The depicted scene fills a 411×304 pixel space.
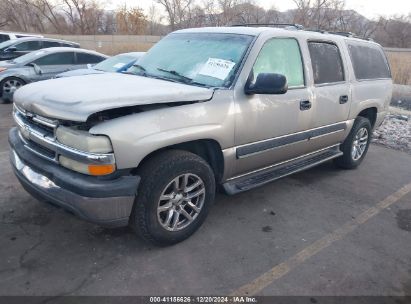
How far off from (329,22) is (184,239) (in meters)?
40.2

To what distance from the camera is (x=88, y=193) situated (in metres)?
2.67

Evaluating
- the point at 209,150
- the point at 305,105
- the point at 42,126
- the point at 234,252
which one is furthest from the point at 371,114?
the point at 42,126

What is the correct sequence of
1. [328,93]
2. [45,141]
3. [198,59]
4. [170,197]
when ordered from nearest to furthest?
[45,141], [170,197], [198,59], [328,93]

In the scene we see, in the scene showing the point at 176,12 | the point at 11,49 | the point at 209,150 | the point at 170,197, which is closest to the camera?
the point at 170,197

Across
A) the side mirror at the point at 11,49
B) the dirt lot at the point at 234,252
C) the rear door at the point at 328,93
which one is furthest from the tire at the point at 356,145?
the side mirror at the point at 11,49

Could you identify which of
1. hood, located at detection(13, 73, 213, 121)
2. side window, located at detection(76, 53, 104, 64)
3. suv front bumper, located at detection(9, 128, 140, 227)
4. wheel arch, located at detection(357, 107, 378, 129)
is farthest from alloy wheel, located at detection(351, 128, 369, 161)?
side window, located at detection(76, 53, 104, 64)

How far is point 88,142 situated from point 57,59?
27.0ft

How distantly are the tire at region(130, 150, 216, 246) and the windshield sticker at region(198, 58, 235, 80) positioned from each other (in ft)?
2.77

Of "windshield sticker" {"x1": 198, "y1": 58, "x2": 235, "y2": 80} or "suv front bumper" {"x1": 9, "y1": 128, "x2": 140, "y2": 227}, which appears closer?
"suv front bumper" {"x1": 9, "y1": 128, "x2": 140, "y2": 227}

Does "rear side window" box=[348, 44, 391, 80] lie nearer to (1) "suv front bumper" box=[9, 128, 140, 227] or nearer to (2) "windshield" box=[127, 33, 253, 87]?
(2) "windshield" box=[127, 33, 253, 87]

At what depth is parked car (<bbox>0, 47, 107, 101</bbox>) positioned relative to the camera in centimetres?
930

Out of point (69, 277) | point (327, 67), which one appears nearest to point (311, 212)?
point (327, 67)

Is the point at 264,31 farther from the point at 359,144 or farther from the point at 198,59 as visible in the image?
the point at 359,144

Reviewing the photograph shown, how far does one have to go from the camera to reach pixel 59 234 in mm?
3410
